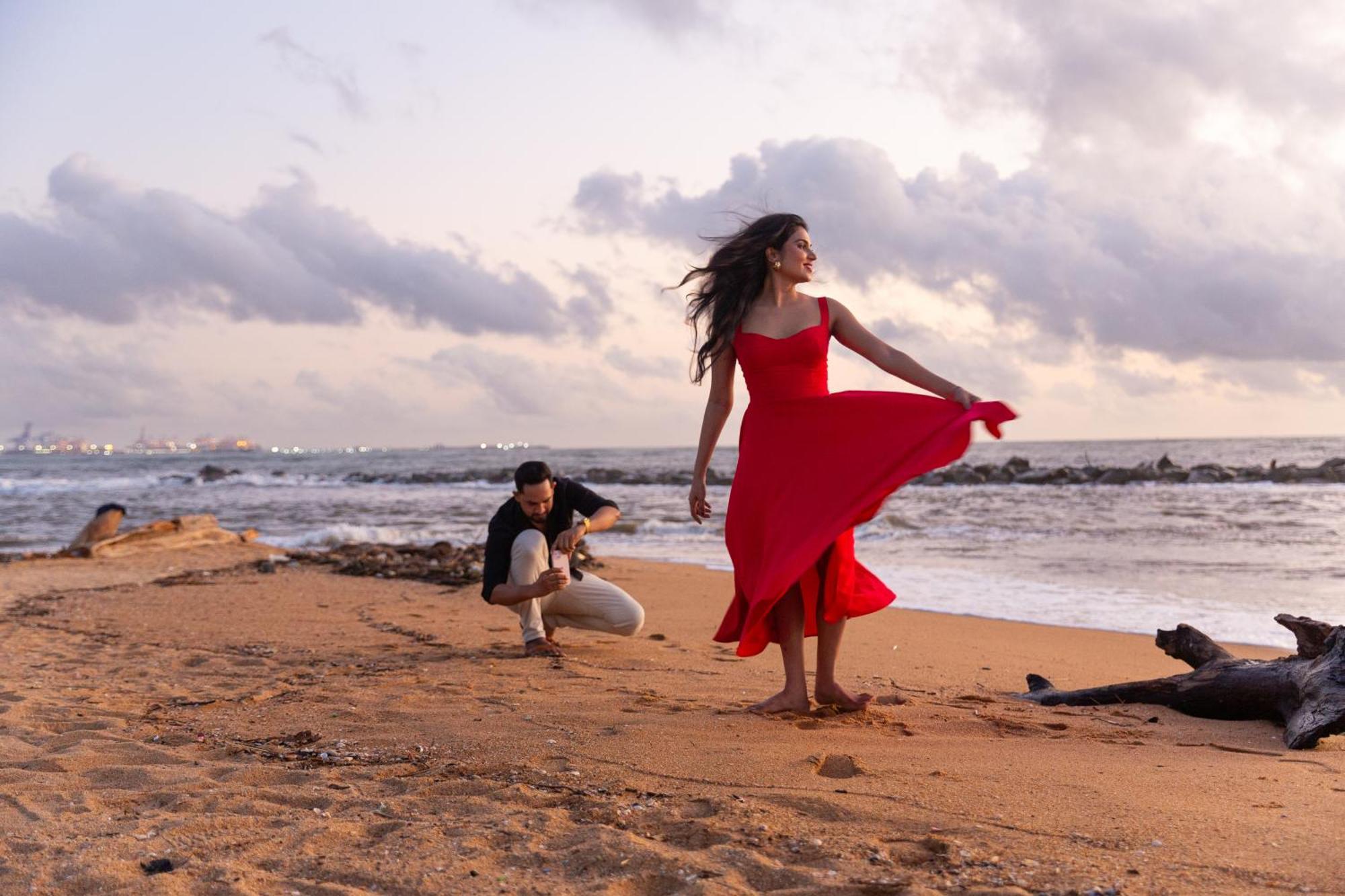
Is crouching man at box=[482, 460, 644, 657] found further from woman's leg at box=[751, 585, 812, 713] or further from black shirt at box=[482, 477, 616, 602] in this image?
woman's leg at box=[751, 585, 812, 713]

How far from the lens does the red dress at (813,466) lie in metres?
3.81

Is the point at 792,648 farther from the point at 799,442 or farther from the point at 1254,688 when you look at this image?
the point at 1254,688

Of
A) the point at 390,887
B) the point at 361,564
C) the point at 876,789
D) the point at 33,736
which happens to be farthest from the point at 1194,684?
the point at 361,564

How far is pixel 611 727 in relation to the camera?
3.75 meters

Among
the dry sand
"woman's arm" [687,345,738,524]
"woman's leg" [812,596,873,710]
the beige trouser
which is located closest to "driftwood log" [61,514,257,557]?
the dry sand

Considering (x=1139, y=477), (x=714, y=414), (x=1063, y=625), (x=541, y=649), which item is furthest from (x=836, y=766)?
(x=1139, y=477)

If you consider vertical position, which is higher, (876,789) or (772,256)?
(772,256)

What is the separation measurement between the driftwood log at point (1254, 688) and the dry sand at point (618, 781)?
3.6 inches

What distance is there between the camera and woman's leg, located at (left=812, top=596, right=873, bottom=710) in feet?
13.5

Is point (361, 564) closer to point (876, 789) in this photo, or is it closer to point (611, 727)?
point (611, 727)

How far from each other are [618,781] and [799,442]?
61.3 inches

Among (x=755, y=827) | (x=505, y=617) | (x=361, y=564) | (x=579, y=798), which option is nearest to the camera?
(x=755, y=827)

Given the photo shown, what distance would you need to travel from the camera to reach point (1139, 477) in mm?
29750

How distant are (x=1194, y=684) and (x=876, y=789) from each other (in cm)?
197
